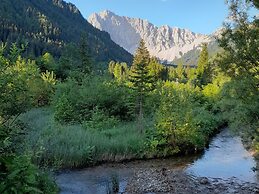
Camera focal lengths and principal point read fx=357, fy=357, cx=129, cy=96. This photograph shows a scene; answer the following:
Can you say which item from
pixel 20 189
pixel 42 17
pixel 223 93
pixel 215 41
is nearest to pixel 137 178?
pixel 223 93

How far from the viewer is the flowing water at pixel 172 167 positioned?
15766 mm

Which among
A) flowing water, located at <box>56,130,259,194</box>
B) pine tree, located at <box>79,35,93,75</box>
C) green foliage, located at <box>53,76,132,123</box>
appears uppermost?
pine tree, located at <box>79,35,93,75</box>

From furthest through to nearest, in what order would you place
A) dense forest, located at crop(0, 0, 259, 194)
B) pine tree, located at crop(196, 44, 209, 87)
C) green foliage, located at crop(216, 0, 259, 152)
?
1. pine tree, located at crop(196, 44, 209, 87)
2. green foliage, located at crop(216, 0, 259, 152)
3. dense forest, located at crop(0, 0, 259, 194)

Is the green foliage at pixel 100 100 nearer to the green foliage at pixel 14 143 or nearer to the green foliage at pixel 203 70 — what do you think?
the green foliage at pixel 14 143

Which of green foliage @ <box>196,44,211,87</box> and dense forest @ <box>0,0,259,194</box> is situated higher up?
green foliage @ <box>196,44,211,87</box>

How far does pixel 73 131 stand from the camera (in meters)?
22.5

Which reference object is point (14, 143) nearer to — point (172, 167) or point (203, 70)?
point (172, 167)

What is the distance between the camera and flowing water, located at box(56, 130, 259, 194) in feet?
51.7

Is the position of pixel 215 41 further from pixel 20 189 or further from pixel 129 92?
pixel 129 92

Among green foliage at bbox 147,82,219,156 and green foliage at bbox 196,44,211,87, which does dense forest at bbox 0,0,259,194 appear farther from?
green foliage at bbox 196,44,211,87

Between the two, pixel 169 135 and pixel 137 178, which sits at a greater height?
pixel 169 135

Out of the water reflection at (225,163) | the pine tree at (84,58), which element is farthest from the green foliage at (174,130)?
the pine tree at (84,58)

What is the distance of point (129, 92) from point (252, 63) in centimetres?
1779

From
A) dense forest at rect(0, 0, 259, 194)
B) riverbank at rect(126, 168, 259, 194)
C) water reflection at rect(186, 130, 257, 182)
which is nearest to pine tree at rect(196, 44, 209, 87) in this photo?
dense forest at rect(0, 0, 259, 194)
